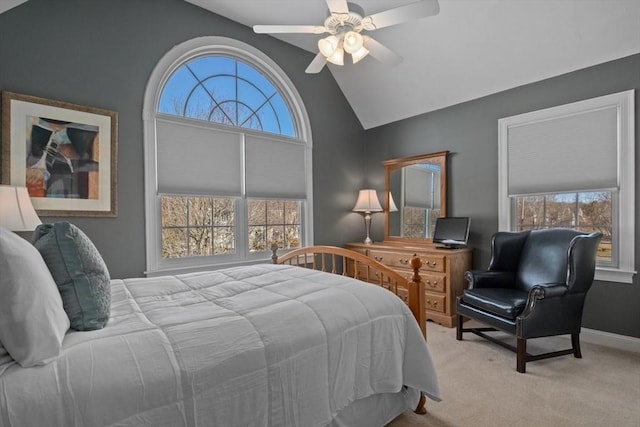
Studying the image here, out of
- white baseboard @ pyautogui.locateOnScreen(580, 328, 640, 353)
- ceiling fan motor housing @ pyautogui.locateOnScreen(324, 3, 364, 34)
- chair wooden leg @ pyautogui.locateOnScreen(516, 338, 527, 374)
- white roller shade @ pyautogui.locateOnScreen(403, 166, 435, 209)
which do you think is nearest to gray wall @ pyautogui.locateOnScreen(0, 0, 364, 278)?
ceiling fan motor housing @ pyautogui.locateOnScreen(324, 3, 364, 34)

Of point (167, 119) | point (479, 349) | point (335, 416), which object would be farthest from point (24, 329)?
point (479, 349)

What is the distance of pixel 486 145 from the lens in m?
3.76

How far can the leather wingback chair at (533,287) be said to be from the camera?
2471mm

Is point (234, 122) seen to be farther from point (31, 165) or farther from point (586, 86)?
point (586, 86)

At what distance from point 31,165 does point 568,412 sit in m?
4.05

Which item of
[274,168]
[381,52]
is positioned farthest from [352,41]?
[274,168]

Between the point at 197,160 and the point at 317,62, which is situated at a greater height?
the point at 317,62

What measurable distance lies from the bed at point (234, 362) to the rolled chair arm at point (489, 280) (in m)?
1.54

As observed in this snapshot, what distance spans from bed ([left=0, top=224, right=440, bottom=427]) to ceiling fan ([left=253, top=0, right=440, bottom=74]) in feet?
5.51

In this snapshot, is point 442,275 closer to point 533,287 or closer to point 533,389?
point 533,287

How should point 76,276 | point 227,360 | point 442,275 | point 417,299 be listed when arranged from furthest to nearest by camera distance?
point 442,275, point 417,299, point 76,276, point 227,360

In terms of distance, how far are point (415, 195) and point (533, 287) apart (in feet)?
7.00

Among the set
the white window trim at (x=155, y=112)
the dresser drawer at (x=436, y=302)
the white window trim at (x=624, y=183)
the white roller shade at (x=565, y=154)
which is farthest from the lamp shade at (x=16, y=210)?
the white window trim at (x=624, y=183)

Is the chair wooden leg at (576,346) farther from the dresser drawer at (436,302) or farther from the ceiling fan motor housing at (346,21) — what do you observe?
the ceiling fan motor housing at (346,21)
